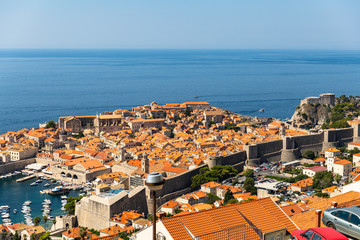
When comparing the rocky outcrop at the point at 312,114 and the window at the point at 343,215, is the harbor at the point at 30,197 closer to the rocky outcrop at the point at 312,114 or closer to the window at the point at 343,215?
the window at the point at 343,215

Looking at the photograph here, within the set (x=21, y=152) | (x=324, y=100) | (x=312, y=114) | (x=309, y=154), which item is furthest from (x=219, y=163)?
(x=324, y=100)

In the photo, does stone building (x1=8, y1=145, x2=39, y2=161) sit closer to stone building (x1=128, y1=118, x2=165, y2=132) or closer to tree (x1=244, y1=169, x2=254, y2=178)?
stone building (x1=128, y1=118, x2=165, y2=132)

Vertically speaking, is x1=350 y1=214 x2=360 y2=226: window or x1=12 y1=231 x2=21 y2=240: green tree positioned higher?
x1=350 y1=214 x2=360 y2=226: window

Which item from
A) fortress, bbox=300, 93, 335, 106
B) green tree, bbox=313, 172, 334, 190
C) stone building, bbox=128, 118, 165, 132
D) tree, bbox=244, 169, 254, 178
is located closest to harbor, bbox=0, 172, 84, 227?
tree, bbox=244, 169, 254, 178

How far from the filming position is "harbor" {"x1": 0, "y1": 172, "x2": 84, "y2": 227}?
21.2 meters

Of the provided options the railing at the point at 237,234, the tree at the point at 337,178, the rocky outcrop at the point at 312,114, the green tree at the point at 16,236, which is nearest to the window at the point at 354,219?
the railing at the point at 237,234

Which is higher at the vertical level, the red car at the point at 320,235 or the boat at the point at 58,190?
the red car at the point at 320,235

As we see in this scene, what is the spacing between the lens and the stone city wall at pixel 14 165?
2941 centimetres

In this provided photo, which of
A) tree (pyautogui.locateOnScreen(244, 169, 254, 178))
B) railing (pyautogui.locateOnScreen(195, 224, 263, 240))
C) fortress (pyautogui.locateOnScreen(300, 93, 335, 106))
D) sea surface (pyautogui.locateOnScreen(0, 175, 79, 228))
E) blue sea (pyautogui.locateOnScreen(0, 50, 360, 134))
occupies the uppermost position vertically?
railing (pyautogui.locateOnScreen(195, 224, 263, 240))

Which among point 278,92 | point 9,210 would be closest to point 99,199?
point 9,210

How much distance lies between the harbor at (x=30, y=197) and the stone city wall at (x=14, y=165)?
2.15 feet

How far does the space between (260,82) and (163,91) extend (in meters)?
20.3

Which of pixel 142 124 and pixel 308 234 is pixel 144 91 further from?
pixel 308 234

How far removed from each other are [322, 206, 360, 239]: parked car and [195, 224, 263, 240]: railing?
78cm
